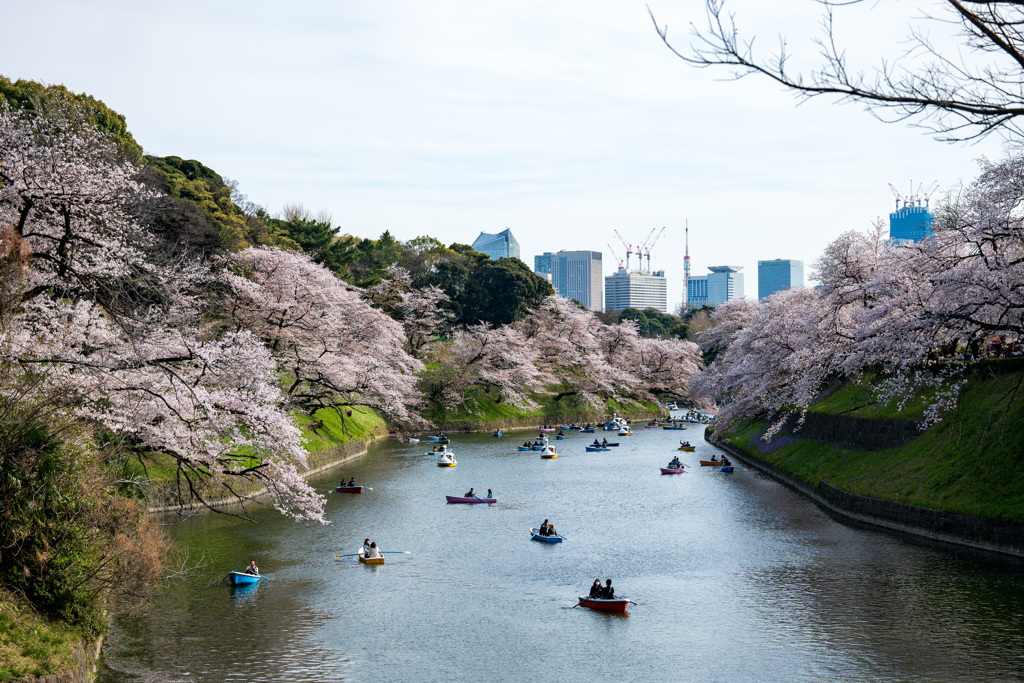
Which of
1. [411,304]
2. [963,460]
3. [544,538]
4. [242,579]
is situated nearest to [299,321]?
[544,538]

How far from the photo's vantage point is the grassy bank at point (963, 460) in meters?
29.6

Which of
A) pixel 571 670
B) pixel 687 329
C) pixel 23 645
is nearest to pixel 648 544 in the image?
pixel 571 670

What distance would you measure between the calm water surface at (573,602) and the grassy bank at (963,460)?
93.0 inches

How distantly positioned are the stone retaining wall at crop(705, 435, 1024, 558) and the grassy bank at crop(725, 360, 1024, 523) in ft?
1.05

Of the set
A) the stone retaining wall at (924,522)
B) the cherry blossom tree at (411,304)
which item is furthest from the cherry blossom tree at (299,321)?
the cherry blossom tree at (411,304)

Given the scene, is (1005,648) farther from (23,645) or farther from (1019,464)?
(23,645)

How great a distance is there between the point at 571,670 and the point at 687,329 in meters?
122

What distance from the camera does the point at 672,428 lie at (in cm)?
8881

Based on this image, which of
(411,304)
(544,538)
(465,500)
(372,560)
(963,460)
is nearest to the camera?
(372,560)

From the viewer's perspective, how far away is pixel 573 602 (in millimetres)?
25188

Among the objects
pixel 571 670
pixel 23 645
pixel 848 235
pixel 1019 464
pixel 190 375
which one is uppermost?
pixel 848 235

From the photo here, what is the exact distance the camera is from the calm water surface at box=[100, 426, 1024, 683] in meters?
19.7

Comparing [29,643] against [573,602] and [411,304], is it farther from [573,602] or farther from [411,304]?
[411,304]

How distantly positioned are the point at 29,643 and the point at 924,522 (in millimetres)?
30537
